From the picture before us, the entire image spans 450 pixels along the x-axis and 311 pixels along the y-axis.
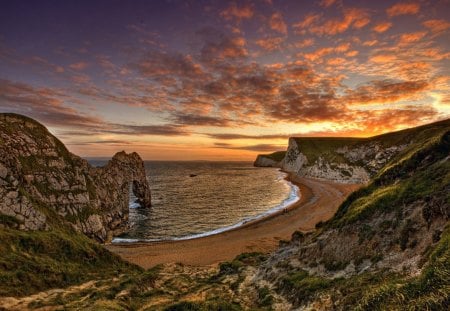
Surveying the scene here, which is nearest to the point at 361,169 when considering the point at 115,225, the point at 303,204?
the point at 303,204

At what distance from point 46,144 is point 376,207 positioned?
4548cm

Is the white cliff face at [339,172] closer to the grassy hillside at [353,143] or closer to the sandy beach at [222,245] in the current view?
the grassy hillside at [353,143]

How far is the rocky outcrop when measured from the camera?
27.4 m

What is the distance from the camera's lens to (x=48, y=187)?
3628cm

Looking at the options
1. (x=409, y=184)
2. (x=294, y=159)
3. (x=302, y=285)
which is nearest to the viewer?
(x=302, y=285)

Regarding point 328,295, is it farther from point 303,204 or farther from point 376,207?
point 303,204

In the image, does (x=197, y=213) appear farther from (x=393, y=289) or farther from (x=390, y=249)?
(x=393, y=289)

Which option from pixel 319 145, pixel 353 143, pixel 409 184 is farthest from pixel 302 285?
pixel 319 145

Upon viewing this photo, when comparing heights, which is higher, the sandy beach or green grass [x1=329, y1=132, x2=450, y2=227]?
green grass [x1=329, y1=132, x2=450, y2=227]

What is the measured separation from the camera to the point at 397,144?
105750 mm

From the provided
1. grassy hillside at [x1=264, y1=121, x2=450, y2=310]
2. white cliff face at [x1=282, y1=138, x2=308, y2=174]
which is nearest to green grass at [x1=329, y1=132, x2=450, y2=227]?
grassy hillside at [x1=264, y1=121, x2=450, y2=310]

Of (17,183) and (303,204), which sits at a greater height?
(17,183)

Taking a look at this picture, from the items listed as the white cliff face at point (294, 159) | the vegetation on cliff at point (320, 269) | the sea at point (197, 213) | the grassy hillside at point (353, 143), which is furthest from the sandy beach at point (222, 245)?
the white cliff face at point (294, 159)

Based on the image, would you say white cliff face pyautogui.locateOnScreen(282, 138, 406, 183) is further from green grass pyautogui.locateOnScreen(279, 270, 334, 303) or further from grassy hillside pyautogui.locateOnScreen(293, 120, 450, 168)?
green grass pyautogui.locateOnScreen(279, 270, 334, 303)
